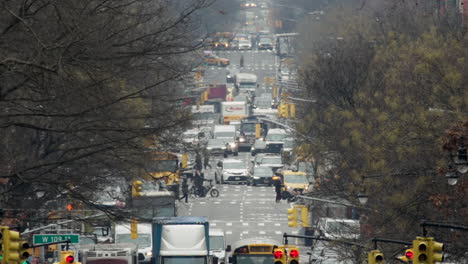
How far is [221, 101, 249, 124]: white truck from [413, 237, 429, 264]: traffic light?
3241 inches

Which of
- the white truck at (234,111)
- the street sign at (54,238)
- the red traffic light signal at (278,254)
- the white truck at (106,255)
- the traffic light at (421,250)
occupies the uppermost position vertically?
the white truck at (234,111)

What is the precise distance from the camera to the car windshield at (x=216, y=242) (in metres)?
51.4

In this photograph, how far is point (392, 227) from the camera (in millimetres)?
41469

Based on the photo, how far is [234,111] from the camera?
106688 mm

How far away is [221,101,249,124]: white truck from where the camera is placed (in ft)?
348

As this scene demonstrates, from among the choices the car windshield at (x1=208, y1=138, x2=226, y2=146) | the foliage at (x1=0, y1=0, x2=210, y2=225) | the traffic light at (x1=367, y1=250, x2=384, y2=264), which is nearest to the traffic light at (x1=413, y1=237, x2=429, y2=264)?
the traffic light at (x1=367, y1=250, x2=384, y2=264)

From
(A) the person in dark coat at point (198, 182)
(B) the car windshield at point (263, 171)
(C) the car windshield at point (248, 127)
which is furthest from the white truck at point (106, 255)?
(C) the car windshield at point (248, 127)

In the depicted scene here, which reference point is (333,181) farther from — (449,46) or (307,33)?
(307,33)

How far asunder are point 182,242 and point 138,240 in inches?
297

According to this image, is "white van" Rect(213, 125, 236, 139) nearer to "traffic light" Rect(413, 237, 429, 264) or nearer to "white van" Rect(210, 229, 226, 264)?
"white van" Rect(210, 229, 226, 264)

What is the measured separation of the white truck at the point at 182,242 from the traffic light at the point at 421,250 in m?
20.3

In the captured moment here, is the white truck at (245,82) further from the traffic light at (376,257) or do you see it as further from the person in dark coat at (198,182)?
the traffic light at (376,257)

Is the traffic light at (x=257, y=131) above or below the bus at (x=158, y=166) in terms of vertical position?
above

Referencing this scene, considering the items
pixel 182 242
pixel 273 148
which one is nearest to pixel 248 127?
pixel 273 148
